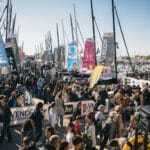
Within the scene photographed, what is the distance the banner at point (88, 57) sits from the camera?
91.2 ft

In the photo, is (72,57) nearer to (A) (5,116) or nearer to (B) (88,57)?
(B) (88,57)

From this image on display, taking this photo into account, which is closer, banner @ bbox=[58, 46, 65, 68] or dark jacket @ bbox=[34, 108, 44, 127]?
dark jacket @ bbox=[34, 108, 44, 127]

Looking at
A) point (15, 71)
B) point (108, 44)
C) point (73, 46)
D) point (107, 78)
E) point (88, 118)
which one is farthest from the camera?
point (73, 46)

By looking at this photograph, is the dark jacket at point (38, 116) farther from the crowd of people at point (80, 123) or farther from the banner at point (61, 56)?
the banner at point (61, 56)

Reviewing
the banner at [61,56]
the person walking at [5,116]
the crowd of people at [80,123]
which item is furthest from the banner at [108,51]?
the banner at [61,56]

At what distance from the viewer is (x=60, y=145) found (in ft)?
26.0

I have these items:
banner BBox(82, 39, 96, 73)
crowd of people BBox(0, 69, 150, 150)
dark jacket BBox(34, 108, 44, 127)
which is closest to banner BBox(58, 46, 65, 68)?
banner BBox(82, 39, 96, 73)

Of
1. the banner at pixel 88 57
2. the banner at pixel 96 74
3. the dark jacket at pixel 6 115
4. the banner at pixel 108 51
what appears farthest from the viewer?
the banner at pixel 88 57

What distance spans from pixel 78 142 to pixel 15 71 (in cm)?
1072

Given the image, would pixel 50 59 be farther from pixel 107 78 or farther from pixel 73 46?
pixel 107 78

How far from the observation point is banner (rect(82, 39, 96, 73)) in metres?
27.8

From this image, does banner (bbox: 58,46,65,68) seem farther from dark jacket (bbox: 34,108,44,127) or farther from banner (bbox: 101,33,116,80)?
dark jacket (bbox: 34,108,44,127)

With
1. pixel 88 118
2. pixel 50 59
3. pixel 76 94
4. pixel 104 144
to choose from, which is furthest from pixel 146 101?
pixel 50 59

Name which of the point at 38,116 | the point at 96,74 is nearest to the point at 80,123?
the point at 38,116
